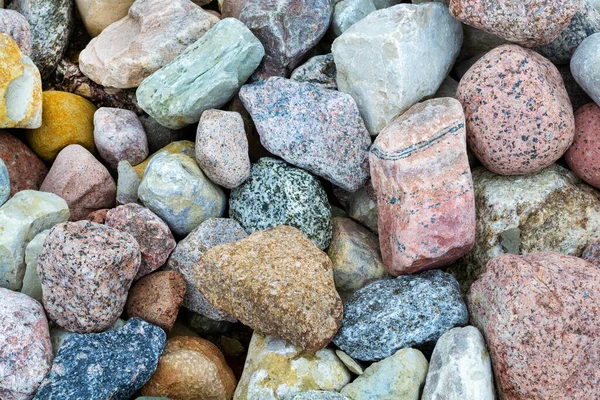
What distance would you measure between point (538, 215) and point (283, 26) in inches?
52.7

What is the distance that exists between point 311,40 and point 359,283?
109cm

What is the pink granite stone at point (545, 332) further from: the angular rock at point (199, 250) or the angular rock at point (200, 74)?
the angular rock at point (200, 74)

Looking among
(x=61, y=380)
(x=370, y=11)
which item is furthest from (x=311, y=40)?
(x=61, y=380)

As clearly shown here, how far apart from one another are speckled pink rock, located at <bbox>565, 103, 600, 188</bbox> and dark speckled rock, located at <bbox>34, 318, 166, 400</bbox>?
179 centimetres

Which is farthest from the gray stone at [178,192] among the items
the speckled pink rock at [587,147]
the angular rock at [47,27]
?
the speckled pink rock at [587,147]

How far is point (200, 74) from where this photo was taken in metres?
2.82

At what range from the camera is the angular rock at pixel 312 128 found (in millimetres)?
2744

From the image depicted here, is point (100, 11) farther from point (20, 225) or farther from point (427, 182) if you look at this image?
point (427, 182)

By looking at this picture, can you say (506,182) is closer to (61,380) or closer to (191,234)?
(191,234)

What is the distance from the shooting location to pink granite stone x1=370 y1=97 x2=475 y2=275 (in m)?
2.49

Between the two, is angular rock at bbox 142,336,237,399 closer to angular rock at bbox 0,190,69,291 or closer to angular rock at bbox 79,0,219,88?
angular rock at bbox 0,190,69,291

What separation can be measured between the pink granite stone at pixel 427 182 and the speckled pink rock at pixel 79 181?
117 cm

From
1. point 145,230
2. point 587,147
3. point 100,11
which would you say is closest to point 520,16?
point 587,147

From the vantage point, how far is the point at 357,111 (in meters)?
2.81
